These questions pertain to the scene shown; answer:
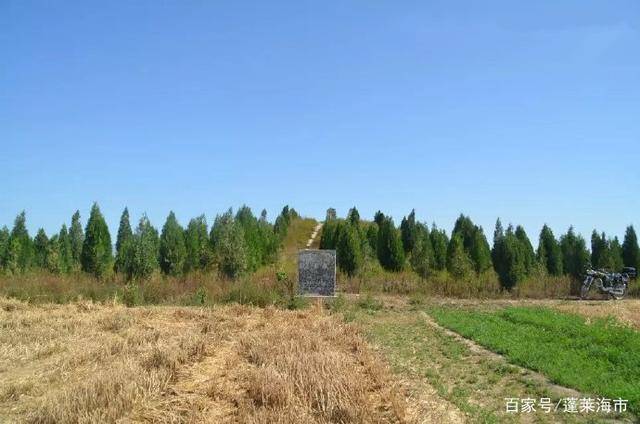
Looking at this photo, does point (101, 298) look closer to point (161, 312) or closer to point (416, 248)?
point (161, 312)

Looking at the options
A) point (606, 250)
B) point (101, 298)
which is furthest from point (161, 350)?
point (606, 250)

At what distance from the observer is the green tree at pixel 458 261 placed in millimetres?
22422

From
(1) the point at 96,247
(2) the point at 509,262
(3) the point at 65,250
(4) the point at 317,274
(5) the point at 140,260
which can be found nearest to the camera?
(4) the point at 317,274

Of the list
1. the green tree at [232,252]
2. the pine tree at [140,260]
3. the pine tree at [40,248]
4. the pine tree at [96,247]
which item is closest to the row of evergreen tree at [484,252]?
the green tree at [232,252]

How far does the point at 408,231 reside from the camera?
105ft

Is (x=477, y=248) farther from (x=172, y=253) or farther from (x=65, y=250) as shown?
(x=65, y=250)

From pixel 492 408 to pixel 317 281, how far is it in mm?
11526

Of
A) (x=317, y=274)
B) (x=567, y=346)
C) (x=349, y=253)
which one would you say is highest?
(x=349, y=253)

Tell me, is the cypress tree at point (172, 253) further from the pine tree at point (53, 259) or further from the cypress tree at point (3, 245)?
the cypress tree at point (3, 245)

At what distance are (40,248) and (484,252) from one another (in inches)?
942

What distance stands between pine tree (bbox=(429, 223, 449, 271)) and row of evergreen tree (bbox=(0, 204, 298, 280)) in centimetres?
876

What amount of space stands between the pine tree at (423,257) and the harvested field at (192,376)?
14.4 m

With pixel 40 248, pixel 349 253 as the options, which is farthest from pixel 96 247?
pixel 349 253

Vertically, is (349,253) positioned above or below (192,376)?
above
